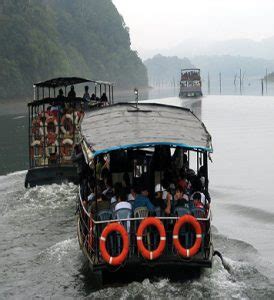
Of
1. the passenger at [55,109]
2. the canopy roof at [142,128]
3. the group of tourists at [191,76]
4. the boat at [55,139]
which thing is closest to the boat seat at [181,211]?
the canopy roof at [142,128]

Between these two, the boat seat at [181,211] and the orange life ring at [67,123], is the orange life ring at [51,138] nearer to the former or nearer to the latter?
the orange life ring at [67,123]

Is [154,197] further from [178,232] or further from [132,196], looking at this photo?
[178,232]

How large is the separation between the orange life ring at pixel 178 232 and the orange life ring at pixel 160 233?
0.78 ft

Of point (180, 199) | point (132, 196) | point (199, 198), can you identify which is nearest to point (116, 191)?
point (132, 196)

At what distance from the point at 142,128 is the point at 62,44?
11285 cm

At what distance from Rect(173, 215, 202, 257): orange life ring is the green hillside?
71886 mm

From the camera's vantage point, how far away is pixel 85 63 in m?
126

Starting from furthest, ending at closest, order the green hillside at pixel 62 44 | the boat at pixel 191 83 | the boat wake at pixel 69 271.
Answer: the boat at pixel 191 83 < the green hillside at pixel 62 44 < the boat wake at pixel 69 271

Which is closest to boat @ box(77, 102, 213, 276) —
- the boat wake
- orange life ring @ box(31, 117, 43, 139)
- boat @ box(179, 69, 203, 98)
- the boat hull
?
the boat wake

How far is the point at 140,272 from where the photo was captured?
11586 mm

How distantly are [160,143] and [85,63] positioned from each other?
117 m

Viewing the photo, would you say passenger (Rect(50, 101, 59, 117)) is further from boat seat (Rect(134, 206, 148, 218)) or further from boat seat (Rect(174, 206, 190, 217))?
boat seat (Rect(174, 206, 190, 217))

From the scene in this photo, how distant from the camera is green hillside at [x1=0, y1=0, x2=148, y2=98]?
270ft

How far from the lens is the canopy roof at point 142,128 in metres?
11.5
